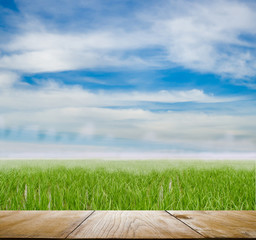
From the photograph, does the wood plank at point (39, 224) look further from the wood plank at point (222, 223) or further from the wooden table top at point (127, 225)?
the wood plank at point (222, 223)

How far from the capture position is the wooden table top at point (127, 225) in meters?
1.61

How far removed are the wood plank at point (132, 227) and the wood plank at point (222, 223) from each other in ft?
0.28

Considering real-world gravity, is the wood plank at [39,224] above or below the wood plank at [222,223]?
above

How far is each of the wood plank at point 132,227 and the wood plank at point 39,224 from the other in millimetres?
81

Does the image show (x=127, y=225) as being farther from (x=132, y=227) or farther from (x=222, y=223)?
(x=222, y=223)

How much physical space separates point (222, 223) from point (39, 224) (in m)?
1.24

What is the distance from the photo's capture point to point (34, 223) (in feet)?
6.15

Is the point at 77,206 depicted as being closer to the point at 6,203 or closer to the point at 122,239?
the point at 6,203

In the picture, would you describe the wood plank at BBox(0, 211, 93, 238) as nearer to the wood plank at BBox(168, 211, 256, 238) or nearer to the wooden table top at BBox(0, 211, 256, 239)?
the wooden table top at BBox(0, 211, 256, 239)

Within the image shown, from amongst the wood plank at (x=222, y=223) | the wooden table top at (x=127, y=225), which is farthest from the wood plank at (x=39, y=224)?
the wood plank at (x=222, y=223)

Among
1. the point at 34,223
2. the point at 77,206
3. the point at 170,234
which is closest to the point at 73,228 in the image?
the point at 34,223

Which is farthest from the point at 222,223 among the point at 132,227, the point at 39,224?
the point at 39,224

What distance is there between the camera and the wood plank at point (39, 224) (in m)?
1.62

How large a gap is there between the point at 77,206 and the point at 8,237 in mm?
1920
